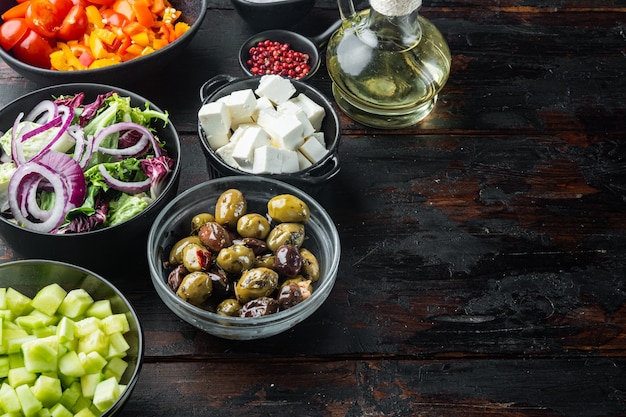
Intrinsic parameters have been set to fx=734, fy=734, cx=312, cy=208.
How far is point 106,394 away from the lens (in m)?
1.13

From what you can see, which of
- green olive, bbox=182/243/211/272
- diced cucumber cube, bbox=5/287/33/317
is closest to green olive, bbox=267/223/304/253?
green olive, bbox=182/243/211/272

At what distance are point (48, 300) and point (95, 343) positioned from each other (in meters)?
0.12

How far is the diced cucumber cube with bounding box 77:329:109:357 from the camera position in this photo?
3.91ft

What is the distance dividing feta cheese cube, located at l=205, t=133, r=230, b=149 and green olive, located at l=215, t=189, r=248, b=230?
0.18 m

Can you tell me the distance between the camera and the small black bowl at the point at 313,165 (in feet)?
4.87

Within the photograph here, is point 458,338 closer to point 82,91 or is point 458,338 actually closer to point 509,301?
point 509,301

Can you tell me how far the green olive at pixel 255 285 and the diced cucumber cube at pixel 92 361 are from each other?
0.25m

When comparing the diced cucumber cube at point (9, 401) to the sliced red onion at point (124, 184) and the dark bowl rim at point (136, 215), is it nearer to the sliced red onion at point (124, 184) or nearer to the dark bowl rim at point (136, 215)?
the dark bowl rim at point (136, 215)

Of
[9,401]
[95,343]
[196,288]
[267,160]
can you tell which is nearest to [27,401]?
[9,401]

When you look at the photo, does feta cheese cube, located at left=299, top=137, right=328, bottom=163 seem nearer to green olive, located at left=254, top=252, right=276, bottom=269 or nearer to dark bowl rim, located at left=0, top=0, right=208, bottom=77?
green olive, located at left=254, top=252, right=276, bottom=269

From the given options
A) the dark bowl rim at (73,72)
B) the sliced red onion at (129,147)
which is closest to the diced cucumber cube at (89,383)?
the sliced red onion at (129,147)

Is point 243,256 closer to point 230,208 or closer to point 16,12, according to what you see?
point 230,208

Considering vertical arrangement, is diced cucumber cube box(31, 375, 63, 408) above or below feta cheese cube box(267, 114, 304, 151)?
above

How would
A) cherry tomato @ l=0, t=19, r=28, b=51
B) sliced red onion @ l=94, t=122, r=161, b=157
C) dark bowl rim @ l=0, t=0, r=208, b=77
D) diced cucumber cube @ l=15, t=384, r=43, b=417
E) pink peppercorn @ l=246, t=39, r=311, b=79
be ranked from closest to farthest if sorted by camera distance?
1. diced cucumber cube @ l=15, t=384, r=43, b=417
2. sliced red onion @ l=94, t=122, r=161, b=157
3. dark bowl rim @ l=0, t=0, r=208, b=77
4. cherry tomato @ l=0, t=19, r=28, b=51
5. pink peppercorn @ l=246, t=39, r=311, b=79
